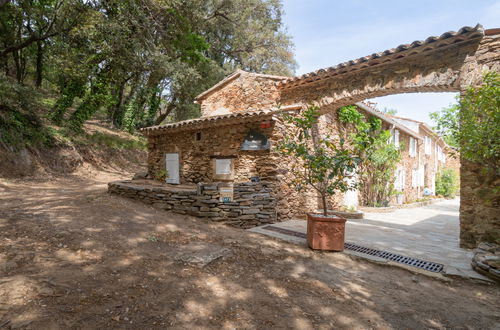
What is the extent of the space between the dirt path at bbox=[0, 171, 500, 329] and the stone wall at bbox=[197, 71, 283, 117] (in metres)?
5.81

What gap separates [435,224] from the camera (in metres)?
8.38

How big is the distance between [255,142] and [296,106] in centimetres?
166

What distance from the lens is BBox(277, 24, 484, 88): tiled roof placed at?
537cm

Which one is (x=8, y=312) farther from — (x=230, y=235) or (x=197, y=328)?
(x=230, y=235)

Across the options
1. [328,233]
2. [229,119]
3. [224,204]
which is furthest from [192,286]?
[229,119]

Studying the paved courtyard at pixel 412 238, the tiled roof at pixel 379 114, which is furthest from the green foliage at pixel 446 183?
the paved courtyard at pixel 412 238

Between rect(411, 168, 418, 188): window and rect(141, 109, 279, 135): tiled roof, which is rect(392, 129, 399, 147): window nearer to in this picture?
rect(411, 168, 418, 188): window

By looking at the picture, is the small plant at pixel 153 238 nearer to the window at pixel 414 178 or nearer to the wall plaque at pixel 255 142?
the wall plaque at pixel 255 142

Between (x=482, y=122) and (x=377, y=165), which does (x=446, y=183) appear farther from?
(x=482, y=122)

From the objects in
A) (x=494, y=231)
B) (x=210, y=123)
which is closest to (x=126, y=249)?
(x=210, y=123)

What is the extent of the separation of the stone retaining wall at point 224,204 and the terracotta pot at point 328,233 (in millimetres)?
2158

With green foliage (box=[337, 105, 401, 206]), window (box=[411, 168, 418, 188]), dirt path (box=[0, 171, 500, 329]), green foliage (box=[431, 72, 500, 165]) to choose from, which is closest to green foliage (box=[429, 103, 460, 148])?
green foliage (box=[431, 72, 500, 165])

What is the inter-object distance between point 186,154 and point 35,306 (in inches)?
300

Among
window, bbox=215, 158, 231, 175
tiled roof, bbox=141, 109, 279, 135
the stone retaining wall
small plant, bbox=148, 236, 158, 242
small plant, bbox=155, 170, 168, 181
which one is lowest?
small plant, bbox=148, 236, 158, 242
